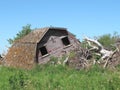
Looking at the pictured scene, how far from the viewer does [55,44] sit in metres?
31.9

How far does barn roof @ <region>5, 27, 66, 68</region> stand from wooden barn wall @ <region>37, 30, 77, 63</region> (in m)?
0.52

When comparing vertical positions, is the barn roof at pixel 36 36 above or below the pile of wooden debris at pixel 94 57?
above

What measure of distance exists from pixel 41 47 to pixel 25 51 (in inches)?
62.8

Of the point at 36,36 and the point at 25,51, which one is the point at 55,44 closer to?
the point at 36,36

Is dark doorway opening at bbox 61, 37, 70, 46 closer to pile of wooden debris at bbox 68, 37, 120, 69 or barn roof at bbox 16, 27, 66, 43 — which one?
barn roof at bbox 16, 27, 66, 43

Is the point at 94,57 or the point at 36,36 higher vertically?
the point at 36,36

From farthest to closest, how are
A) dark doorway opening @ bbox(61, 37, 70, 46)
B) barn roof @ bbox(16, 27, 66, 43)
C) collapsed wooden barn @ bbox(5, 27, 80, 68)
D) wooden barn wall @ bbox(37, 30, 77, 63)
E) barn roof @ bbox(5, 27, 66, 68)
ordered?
dark doorway opening @ bbox(61, 37, 70, 46)
wooden barn wall @ bbox(37, 30, 77, 63)
barn roof @ bbox(16, 27, 66, 43)
collapsed wooden barn @ bbox(5, 27, 80, 68)
barn roof @ bbox(5, 27, 66, 68)

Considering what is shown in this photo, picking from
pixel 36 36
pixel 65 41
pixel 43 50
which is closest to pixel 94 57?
pixel 36 36

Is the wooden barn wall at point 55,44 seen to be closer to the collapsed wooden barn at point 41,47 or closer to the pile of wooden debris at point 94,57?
the collapsed wooden barn at point 41,47

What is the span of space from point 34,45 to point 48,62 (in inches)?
78.2

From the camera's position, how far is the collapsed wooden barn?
3008cm

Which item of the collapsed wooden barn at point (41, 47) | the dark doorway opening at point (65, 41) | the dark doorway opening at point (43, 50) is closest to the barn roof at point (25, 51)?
the collapsed wooden barn at point (41, 47)

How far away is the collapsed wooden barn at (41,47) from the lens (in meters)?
30.1

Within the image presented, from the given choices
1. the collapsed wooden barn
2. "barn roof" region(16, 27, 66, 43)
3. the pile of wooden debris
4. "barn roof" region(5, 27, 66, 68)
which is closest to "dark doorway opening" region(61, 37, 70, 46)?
the collapsed wooden barn
